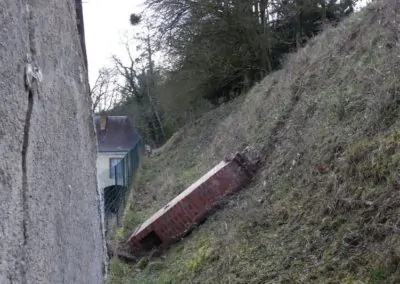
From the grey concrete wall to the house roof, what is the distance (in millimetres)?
29732

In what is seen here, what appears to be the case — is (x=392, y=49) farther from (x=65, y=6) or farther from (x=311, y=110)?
(x=65, y=6)

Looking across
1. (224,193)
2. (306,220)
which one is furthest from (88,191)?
(224,193)

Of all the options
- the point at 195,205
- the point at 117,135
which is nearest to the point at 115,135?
the point at 117,135

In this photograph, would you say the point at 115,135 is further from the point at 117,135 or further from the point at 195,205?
the point at 195,205

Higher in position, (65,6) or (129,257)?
(65,6)

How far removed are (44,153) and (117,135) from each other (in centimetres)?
3170

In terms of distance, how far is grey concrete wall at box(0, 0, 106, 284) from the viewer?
1.55 metres

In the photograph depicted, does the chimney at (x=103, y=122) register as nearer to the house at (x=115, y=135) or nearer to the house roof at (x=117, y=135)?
the house at (x=115, y=135)

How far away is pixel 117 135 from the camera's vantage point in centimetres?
3325

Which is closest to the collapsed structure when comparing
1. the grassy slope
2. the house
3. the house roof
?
the grassy slope

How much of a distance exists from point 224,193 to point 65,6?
629cm

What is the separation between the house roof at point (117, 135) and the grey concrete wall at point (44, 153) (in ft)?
97.5

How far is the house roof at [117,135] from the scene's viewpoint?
32.5m

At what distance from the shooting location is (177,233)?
8539 mm
